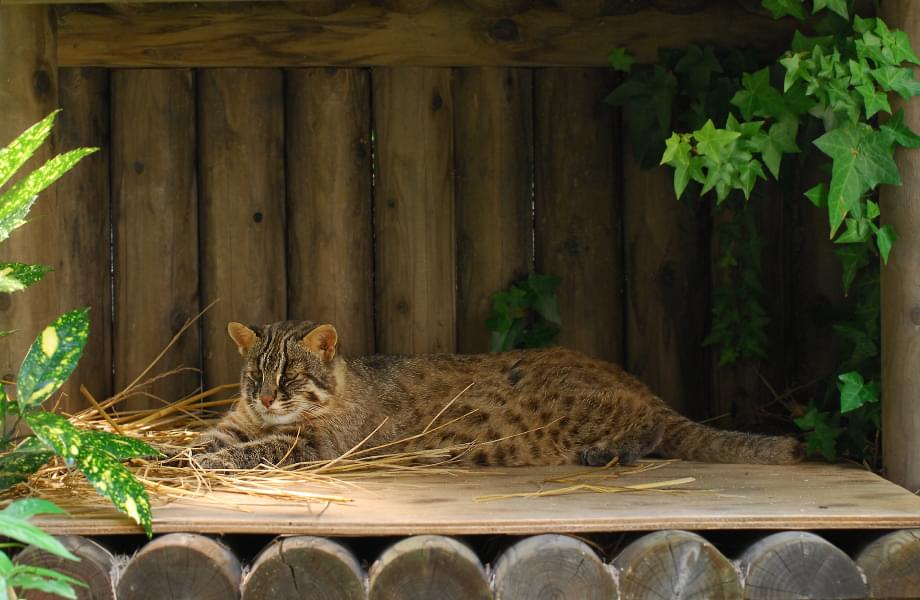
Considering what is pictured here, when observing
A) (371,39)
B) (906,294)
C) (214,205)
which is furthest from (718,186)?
(214,205)

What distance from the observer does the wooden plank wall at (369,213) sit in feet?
20.2

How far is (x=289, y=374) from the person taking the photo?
212 inches

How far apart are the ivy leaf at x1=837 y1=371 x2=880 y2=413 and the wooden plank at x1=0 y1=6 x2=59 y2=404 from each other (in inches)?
139

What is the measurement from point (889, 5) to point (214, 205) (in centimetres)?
350

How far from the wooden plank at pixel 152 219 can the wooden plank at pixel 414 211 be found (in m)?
1.02

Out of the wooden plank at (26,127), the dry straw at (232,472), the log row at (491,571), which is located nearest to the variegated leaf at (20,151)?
the wooden plank at (26,127)

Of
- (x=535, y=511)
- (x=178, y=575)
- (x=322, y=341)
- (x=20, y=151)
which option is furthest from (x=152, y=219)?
(x=535, y=511)

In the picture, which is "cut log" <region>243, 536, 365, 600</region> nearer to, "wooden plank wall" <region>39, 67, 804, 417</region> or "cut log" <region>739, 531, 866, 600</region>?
"cut log" <region>739, 531, 866, 600</region>

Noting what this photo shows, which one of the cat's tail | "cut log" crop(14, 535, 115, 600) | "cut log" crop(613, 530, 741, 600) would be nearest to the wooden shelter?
the cat's tail

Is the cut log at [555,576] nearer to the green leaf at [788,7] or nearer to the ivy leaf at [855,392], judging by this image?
the ivy leaf at [855,392]

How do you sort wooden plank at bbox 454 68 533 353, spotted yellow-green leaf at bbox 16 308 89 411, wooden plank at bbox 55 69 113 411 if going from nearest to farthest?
spotted yellow-green leaf at bbox 16 308 89 411
wooden plank at bbox 55 69 113 411
wooden plank at bbox 454 68 533 353

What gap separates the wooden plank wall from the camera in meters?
6.16

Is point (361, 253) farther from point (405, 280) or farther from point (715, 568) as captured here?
point (715, 568)

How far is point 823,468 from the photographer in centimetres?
504
